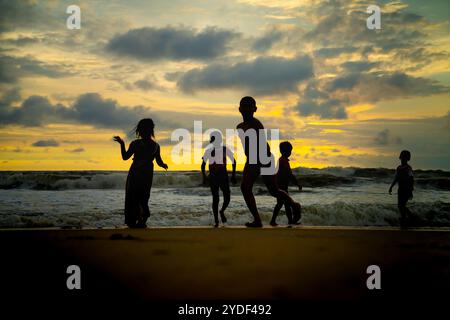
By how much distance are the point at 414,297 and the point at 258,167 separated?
6585mm

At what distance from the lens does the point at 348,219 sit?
1795cm

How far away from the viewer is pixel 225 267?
5.59 meters

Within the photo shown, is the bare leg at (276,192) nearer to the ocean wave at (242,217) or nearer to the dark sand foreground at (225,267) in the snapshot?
Result: the dark sand foreground at (225,267)

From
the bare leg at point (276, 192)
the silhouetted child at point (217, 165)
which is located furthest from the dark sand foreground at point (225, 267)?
the silhouetted child at point (217, 165)

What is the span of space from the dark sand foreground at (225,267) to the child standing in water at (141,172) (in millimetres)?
2536

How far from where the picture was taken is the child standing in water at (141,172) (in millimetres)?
11367

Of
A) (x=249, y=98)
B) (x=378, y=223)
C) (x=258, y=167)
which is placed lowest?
(x=378, y=223)

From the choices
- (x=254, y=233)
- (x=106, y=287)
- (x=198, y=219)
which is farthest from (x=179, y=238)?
(x=198, y=219)

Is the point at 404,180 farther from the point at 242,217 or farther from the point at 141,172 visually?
the point at 141,172

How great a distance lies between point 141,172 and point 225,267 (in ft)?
20.1

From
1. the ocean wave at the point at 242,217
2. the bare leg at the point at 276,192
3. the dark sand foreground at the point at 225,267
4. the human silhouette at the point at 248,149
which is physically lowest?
the ocean wave at the point at 242,217

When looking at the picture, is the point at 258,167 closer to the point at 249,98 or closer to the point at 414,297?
the point at 249,98

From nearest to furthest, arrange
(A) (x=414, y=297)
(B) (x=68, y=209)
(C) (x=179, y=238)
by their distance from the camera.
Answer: (A) (x=414, y=297)
(C) (x=179, y=238)
(B) (x=68, y=209)

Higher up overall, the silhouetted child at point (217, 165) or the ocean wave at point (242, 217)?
the silhouetted child at point (217, 165)
